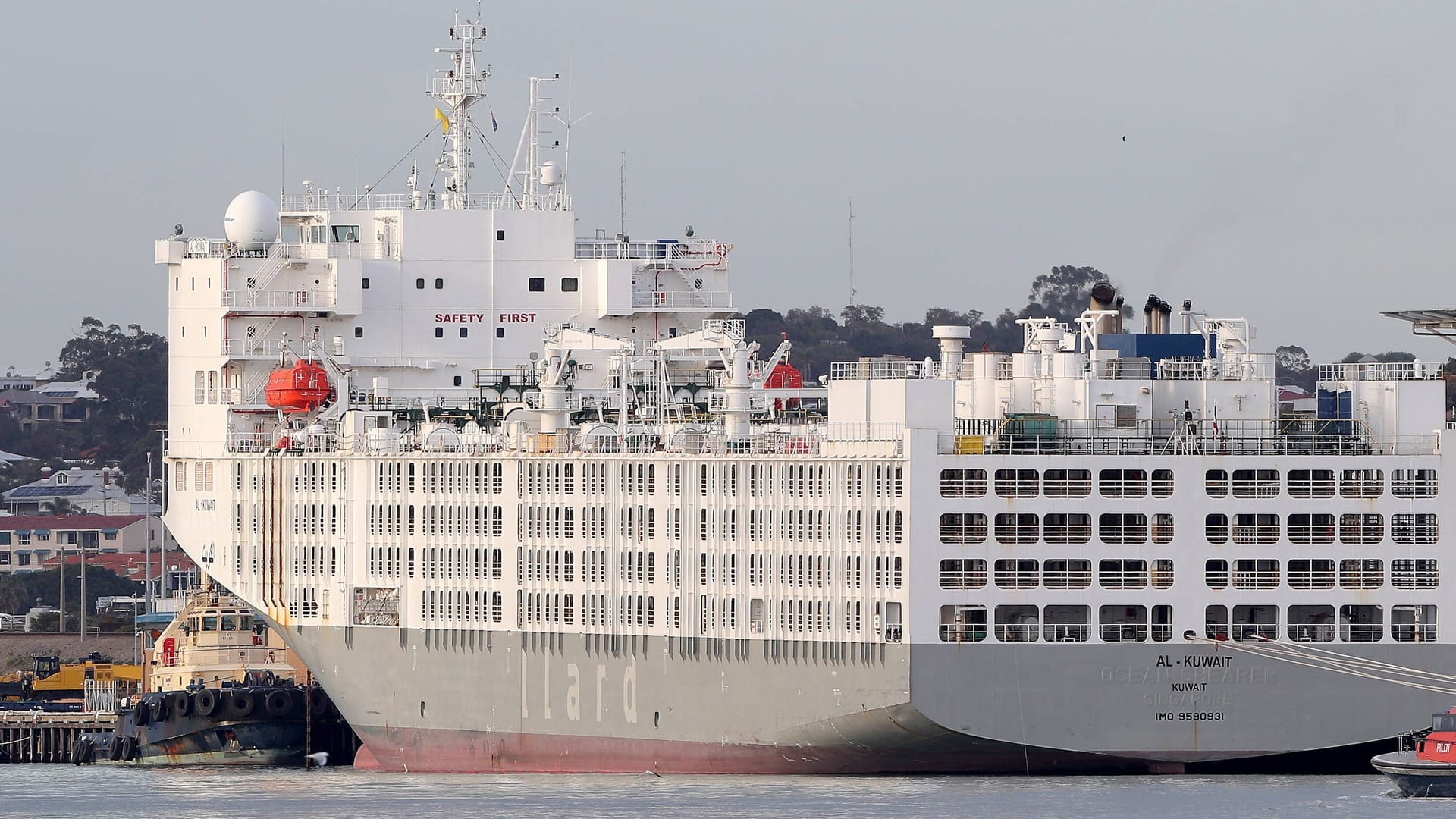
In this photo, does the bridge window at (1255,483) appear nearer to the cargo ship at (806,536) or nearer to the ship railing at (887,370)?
the cargo ship at (806,536)

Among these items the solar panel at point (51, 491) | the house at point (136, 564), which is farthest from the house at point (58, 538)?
the solar panel at point (51, 491)

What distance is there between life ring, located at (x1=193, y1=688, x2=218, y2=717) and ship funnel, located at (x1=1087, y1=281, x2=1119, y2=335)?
22.9 m

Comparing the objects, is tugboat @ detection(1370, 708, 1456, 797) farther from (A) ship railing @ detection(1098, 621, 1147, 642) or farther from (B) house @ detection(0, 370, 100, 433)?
(B) house @ detection(0, 370, 100, 433)

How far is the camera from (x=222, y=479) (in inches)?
2945

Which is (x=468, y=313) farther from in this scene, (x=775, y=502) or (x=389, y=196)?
(x=775, y=502)

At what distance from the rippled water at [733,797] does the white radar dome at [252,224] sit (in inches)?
558

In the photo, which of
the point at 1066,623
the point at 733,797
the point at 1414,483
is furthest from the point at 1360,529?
the point at 733,797

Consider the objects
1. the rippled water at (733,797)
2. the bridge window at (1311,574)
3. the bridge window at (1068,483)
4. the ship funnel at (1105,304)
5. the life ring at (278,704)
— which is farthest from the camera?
the life ring at (278,704)

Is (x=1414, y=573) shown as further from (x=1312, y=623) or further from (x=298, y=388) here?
(x=298, y=388)

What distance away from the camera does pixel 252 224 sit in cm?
7650

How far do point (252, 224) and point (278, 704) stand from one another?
38.4 ft

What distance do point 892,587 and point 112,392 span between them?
101 metres

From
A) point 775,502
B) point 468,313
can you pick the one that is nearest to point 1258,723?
→ point 775,502

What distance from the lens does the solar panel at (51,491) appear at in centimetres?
14875
